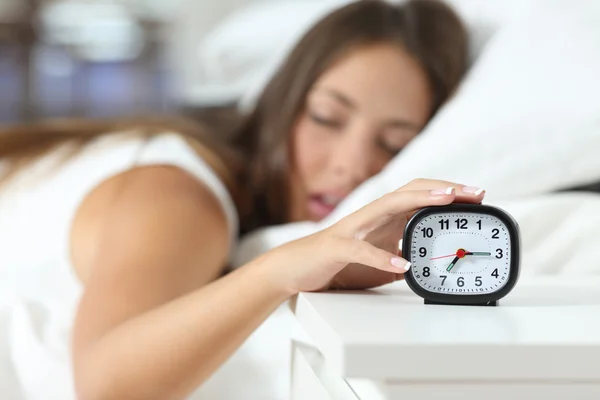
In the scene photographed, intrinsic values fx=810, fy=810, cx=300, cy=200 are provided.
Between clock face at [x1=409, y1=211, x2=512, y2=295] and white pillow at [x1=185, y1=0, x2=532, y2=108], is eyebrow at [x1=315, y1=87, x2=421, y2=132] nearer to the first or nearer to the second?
white pillow at [x1=185, y1=0, x2=532, y2=108]

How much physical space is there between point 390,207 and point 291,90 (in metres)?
0.83

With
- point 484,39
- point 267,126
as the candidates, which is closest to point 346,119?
point 267,126

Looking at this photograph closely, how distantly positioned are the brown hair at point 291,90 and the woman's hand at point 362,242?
0.72 meters

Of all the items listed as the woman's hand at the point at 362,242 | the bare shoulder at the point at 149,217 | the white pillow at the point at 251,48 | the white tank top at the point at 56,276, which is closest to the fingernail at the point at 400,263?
the woman's hand at the point at 362,242

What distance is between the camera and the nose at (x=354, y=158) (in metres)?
1.29

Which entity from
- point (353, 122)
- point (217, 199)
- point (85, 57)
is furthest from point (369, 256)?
point (85, 57)

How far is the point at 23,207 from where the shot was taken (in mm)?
1307

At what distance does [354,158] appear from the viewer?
4.24 ft

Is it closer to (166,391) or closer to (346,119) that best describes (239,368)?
(166,391)

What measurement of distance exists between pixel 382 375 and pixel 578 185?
77 centimetres

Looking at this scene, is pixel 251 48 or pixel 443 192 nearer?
pixel 443 192

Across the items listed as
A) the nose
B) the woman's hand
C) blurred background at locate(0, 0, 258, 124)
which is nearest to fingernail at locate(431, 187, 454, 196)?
the woman's hand

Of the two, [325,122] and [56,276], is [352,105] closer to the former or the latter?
[325,122]

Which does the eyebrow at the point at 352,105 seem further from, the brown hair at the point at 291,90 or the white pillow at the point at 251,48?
the white pillow at the point at 251,48
